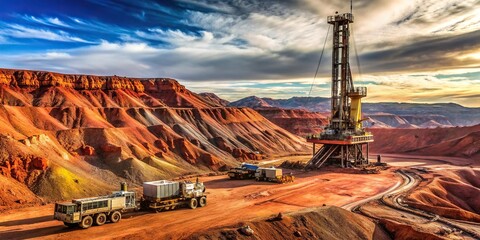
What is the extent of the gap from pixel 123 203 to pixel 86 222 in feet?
9.89

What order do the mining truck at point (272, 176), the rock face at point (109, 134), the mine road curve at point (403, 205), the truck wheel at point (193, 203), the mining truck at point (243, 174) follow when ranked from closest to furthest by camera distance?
the mine road curve at point (403, 205) < the truck wheel at point (193, 203) < the rock face at point (109, 134) < the mining truck at point (272, 176) < the mining truck at point (243, 174)

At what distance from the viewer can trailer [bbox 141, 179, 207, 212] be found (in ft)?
102

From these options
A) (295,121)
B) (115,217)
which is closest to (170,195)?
(115,217)

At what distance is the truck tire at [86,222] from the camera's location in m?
26.0

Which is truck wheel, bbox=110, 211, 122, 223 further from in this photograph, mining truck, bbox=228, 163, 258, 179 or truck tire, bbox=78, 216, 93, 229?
mining truck, bbox=228, 163, 258, 179

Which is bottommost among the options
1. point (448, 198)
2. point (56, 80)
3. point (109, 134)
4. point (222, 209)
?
point (448, 198)

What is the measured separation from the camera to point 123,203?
28.5m

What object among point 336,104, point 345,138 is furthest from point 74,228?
point 336,104

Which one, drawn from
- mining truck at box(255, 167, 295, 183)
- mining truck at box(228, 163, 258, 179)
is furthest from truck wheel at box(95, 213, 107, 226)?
mining truck at box(228, 163, 258, 179)

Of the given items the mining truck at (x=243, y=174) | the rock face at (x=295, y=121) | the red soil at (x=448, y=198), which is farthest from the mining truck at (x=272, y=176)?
the rock face at (x=295, y=121)

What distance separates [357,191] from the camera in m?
43.1

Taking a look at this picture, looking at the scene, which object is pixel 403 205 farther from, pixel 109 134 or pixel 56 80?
pixel 56 80

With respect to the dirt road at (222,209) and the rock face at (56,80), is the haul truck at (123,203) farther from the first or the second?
the rock face at (56,80)

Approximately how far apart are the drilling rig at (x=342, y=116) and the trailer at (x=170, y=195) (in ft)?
99.3
